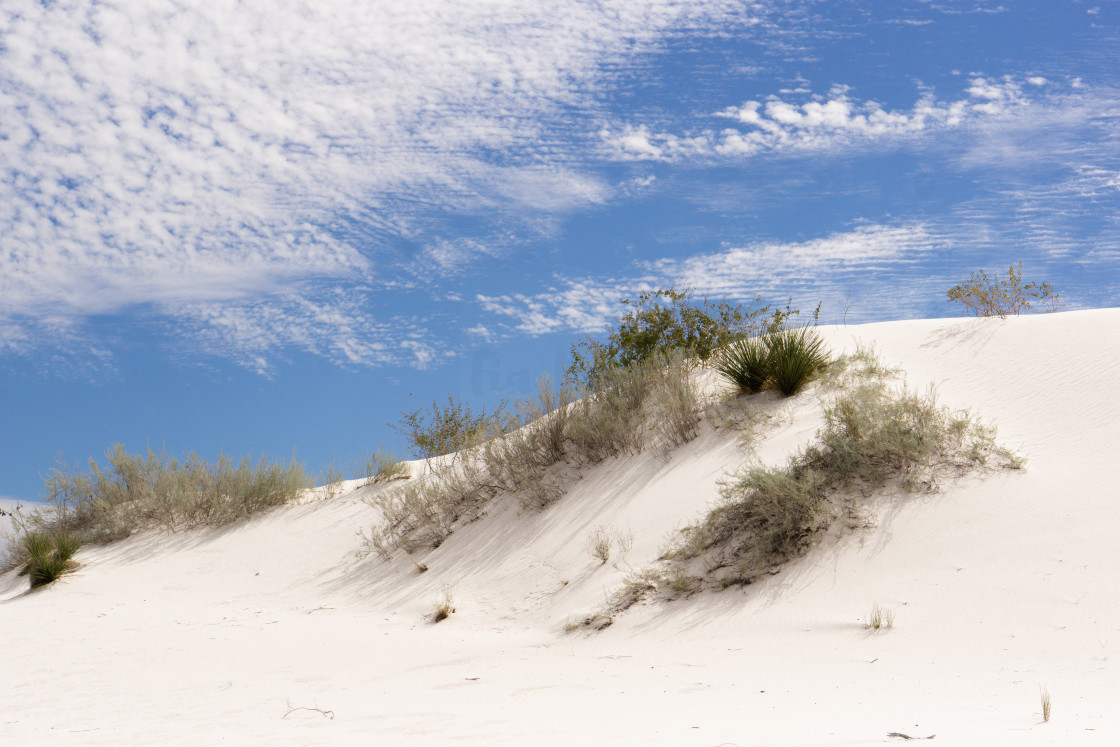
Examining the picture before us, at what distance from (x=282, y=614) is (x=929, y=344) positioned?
1011 cm

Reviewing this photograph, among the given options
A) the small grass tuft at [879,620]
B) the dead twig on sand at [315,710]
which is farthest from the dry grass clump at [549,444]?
the dead twig on sand at [315,710]

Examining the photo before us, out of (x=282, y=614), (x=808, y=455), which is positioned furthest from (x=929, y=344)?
(x=282, y=614)

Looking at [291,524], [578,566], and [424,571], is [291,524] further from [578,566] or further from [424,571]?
[578,566]

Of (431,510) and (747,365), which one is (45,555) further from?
(747,365)

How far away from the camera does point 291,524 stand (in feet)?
48.5

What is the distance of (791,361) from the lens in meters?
10.8

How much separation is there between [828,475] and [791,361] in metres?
2.79

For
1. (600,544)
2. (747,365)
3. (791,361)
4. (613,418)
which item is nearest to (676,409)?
(613,418)

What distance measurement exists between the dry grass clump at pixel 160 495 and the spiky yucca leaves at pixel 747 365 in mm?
9039

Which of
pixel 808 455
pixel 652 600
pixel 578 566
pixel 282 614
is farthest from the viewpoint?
pixel 282 614

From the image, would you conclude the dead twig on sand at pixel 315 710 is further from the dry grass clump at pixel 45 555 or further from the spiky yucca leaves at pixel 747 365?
the dry grass clump at pixel 45 555

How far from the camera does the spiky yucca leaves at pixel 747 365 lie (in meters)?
11.1

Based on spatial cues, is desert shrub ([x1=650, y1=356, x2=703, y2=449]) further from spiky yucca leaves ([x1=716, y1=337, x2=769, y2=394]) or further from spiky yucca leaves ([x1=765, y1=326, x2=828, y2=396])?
spiky yucca leaves ([x1=765, y1=326, x2=828, y2=396])

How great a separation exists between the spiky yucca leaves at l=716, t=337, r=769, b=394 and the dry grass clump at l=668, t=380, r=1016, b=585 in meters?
2.32
